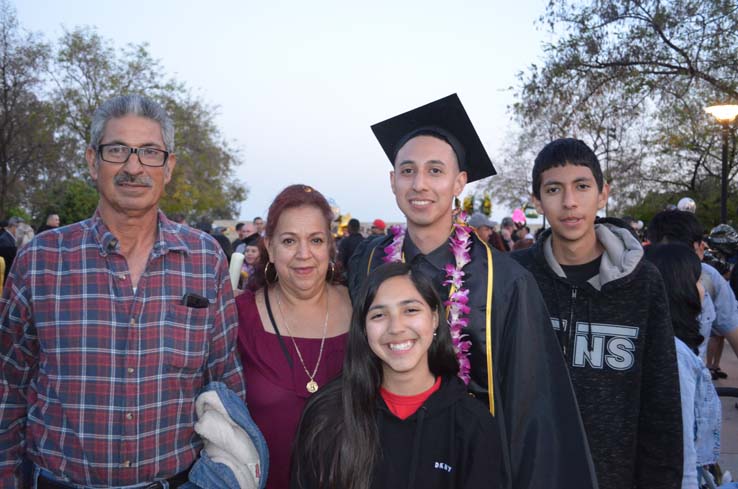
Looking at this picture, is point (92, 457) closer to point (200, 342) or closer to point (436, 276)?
point (200, 342)

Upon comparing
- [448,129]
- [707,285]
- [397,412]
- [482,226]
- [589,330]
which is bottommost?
[397,412]

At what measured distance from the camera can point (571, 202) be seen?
287 cm

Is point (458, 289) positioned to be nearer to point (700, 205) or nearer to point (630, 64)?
point (630, 64)

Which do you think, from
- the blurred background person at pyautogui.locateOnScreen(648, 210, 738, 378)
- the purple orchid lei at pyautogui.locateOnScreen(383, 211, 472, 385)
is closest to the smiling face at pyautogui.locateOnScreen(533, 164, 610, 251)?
the purple orchid lei at pyautogui.locateOnScreen(383, 211, 472, 385)

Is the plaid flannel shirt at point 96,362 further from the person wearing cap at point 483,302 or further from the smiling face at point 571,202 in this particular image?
the smiling face at point 571,202

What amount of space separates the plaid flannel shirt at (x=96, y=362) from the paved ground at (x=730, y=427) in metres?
4.70

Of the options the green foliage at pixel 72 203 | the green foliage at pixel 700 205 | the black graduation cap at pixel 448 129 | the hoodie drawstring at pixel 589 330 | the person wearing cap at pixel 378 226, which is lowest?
the hoodie drawstring at pixel 589 330

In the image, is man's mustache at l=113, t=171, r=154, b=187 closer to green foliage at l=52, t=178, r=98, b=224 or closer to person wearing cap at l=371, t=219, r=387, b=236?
person wearing cap at l=371, t=219, r=387, b=236

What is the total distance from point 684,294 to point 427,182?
90.9 inches

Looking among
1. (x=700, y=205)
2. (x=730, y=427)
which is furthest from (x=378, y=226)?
(x=700, y=205)

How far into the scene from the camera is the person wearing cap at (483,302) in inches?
91.1

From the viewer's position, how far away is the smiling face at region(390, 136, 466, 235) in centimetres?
267

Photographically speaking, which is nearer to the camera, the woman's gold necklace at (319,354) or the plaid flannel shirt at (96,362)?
the plaid flannel shirt at (96,362)

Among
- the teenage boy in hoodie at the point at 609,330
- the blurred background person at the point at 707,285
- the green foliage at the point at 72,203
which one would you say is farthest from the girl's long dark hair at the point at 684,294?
the green foliage at the point at 72,203
